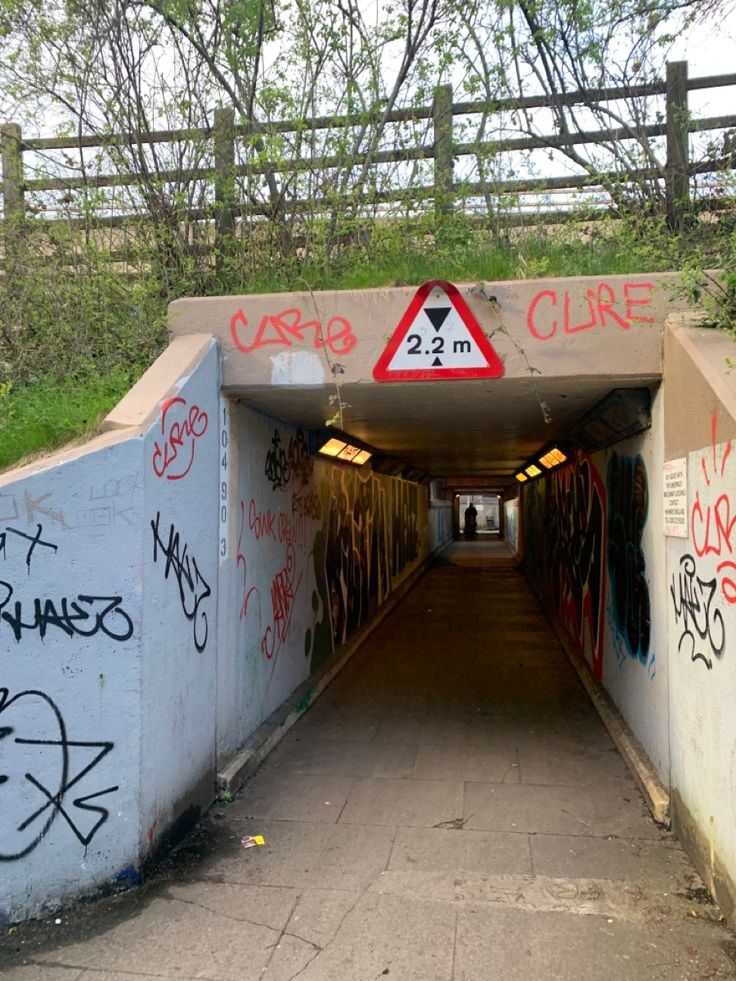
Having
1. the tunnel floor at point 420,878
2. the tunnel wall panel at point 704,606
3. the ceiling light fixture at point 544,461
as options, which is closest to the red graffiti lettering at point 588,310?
the tunnel wall panel at point 704,606

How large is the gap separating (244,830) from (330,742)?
175 centimetres

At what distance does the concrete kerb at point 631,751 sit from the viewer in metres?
4.47

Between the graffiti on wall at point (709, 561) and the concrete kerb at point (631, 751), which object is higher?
the graffiti on wall at point (709, 561)

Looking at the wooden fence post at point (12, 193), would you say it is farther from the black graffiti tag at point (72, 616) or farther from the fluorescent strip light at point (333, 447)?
the black graffiti tag at point (72, 616)

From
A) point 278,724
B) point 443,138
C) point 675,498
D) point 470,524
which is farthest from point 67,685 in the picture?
point 470,524

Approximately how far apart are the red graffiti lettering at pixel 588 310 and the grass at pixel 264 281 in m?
0.38

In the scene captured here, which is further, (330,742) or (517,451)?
(517,451)

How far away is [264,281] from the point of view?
607 cm

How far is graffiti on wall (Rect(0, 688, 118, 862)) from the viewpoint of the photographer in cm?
342

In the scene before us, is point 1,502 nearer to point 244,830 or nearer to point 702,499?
point 244,830

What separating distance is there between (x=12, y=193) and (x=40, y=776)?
238 inches

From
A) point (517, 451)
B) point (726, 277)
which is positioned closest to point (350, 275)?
point (726, 277)

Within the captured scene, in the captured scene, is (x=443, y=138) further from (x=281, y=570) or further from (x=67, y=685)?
(x=67, y=685)

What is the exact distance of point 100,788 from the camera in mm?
3527
